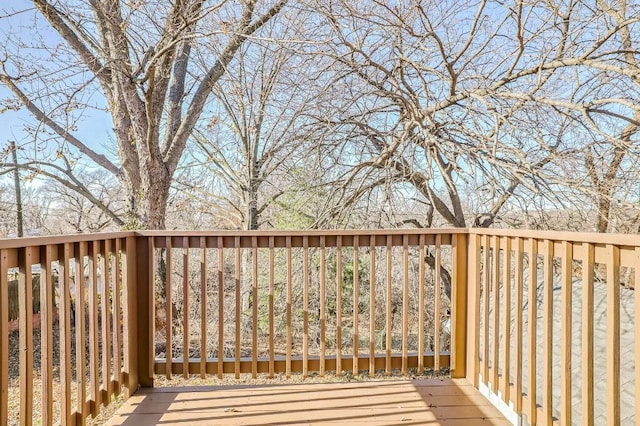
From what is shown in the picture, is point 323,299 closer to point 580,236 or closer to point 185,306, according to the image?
point 185,306

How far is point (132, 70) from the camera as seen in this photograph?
4969 mm

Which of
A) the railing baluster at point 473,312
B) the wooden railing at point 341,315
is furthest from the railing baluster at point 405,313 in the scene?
the railing baluster at point 473,312

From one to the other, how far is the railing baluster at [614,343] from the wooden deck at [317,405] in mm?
860

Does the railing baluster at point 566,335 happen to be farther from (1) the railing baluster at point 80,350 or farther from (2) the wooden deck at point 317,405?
(1) the railing baluster at point 80,350

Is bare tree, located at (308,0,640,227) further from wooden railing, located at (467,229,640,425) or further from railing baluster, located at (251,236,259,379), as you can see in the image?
railing baluster, located at (251,236,259,379)

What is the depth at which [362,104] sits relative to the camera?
4.96 m

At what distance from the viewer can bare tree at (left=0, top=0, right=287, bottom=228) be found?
447 cm

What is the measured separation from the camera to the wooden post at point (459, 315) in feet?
9.29

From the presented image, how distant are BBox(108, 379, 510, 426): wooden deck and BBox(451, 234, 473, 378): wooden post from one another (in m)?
0.11

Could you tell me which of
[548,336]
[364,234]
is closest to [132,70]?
[364,234]

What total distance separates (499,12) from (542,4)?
0.51 metres

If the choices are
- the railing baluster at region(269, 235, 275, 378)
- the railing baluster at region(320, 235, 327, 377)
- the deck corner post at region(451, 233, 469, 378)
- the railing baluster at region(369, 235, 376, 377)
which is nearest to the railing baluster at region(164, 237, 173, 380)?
the railing baluster at region(269, 235, 275, 378)

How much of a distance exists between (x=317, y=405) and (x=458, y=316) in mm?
1179

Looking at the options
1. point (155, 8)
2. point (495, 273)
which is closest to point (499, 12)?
point (495, 273)
